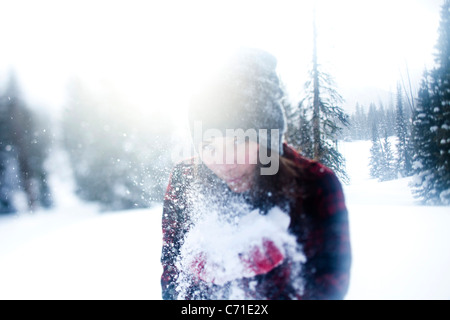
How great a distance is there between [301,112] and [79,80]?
43.3 ft

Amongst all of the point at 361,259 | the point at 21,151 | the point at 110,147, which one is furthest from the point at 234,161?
the point at 21,151

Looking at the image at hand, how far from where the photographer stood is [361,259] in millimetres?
2121

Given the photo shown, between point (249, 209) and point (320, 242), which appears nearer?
point (320, 242)

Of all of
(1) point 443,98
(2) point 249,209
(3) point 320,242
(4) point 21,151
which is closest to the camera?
(3) point 320,242

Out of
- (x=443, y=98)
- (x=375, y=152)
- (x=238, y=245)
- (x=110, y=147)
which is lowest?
(x=238, y=245)

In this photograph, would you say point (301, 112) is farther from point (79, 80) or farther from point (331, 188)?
point (79, 80)

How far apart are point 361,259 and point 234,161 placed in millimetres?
2287

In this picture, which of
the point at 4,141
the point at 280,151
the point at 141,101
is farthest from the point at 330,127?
the point at 4,141

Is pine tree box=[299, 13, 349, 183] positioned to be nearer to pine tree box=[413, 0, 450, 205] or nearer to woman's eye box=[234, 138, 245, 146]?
pine tree box=[413, 0, 450, 205]

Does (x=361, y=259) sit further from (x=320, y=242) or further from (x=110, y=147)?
(x=110, y=147)

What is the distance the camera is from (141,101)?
352 inches

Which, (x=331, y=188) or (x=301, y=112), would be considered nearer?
(x=331, y=188)

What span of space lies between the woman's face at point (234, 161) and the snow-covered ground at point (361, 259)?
1.38m
